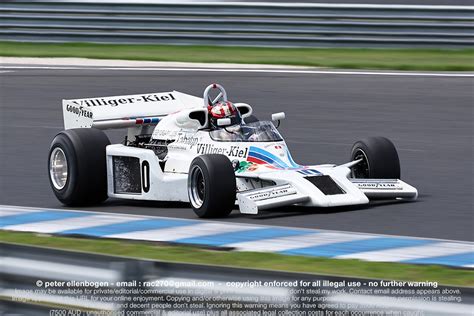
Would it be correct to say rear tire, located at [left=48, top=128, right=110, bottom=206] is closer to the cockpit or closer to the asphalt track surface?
the asphalt track surface

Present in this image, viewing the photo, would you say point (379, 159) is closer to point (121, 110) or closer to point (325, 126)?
point (121, 110)

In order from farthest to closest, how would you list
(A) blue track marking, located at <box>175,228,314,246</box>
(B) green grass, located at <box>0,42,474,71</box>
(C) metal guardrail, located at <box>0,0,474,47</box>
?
1. (C) metal guardrail, located at <box>0,0,474,47</box>
2. (B) green grass, located at <box>0,42,474,71</box>
3. (A) blue track marking, located at <box>175,228,314,246</box>

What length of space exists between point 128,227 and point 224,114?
1.65 meters

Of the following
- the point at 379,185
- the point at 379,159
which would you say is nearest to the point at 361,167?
the point at 379,159

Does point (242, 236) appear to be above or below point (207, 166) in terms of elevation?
below

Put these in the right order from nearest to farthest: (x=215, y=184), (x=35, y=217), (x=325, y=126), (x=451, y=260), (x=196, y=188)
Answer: (x=451, y=260) < (x=215, y=184) < (x=196, y=188) < (x=35, y=217) < (x=325, y=126)

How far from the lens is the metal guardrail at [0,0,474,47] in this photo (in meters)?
20.6

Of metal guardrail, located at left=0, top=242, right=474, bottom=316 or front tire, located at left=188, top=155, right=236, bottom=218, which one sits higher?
front tire, located at left=188, top=155, right=236, bottom=218

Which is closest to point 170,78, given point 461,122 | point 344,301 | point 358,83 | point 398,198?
point 358,83

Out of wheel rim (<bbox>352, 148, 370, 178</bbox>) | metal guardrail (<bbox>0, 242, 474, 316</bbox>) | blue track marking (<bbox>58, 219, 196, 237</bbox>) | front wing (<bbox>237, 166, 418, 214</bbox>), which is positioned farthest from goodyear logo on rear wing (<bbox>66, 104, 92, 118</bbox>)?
metal guardrail (<bbox>0, 242, 474, 316</bbox>)

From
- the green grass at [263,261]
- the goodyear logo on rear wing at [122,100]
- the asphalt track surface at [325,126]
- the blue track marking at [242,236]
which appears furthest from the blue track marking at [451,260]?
the goodyear logo on rear wing at [122,100]

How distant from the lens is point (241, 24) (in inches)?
856

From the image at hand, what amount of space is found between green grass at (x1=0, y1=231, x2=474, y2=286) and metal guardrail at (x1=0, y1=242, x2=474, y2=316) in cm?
133

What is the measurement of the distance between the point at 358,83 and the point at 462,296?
13.5m
